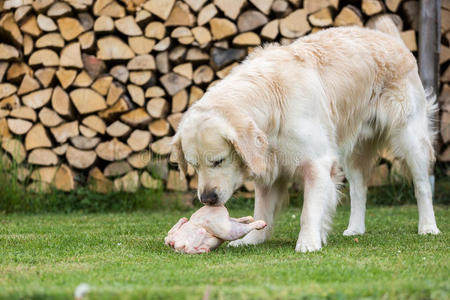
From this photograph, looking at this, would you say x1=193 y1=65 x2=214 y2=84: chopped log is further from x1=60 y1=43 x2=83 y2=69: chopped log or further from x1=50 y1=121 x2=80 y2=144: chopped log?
x1=50 y1=121 x2=80 y2=144: chopped log

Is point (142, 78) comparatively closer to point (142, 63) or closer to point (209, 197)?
point (142, 63)

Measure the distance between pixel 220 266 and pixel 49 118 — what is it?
3.90 meters

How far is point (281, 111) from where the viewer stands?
3.72 meters

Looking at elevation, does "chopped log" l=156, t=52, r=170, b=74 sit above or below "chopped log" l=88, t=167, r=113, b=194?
above

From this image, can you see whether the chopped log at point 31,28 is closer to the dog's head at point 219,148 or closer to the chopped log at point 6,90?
the chopped log at point 6,90

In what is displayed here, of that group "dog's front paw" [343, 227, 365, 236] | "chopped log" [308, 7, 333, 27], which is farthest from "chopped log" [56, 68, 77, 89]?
"dog's front paw" [343, 227, 365, 236]

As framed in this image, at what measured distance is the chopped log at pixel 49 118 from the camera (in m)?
6.43

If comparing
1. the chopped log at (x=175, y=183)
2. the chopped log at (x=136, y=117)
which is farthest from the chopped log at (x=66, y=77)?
the chopped log at (x=175, y=183)

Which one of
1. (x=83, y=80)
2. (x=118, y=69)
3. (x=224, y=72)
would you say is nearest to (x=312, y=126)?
(x=224, y=72)

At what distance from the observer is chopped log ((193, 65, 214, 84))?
6453 millimetres

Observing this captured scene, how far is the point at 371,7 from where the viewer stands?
21.1 ft

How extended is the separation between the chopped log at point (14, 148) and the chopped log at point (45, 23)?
3.64 ft

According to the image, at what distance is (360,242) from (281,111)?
0.95 meters

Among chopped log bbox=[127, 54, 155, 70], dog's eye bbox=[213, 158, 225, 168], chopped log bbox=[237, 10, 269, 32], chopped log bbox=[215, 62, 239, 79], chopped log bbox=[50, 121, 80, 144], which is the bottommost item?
chopped log bbox=[50, 121, 80, 144]
